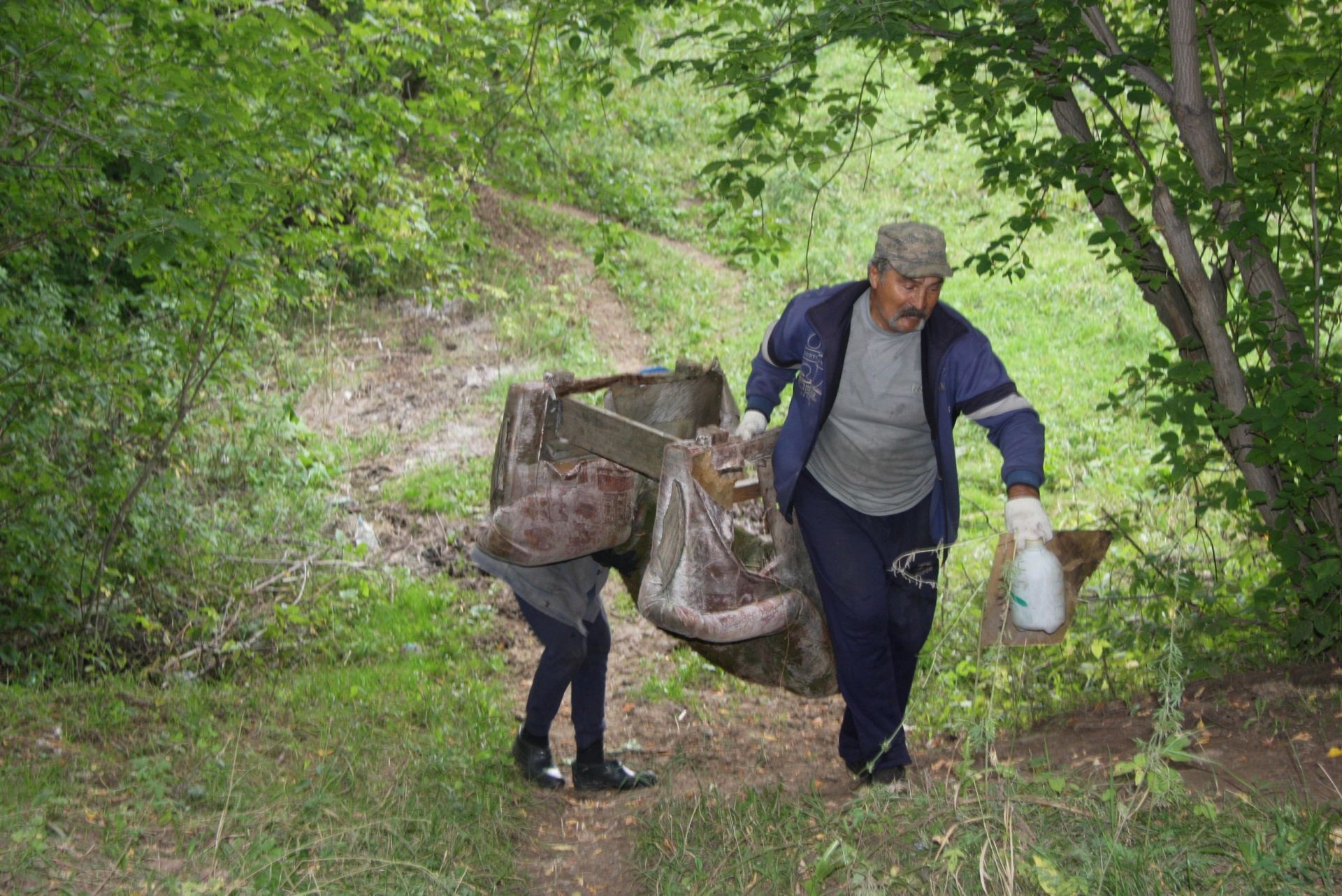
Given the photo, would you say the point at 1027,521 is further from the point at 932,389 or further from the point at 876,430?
the point at 876,430

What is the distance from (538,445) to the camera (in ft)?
15.3

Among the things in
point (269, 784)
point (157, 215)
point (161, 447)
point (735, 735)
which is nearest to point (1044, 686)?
point (735, 735)

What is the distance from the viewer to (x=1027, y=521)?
3654mm

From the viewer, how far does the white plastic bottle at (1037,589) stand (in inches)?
142

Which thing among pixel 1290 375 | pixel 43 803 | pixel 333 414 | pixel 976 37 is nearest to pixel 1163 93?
pixel 976 37

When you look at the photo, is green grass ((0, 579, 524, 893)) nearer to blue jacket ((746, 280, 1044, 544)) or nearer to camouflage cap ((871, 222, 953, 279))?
blue jacket ((746, 280, 1044, 544))

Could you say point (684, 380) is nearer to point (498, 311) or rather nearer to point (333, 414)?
→ point (333, 414)

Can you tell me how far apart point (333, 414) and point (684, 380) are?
286 inches

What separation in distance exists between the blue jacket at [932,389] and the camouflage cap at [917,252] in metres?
0.16

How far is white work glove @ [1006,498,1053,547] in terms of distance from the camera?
3.65 m

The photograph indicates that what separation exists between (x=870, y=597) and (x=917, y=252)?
1.16 metres

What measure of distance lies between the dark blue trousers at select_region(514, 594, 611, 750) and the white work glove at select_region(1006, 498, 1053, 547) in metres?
1.79

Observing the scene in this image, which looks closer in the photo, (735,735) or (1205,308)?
(1205,308)

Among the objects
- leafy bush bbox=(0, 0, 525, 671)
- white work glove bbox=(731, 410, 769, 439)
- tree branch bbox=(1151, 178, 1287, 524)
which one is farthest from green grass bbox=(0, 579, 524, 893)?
tree branch bbox=(1151, 178, 1287, 524)
